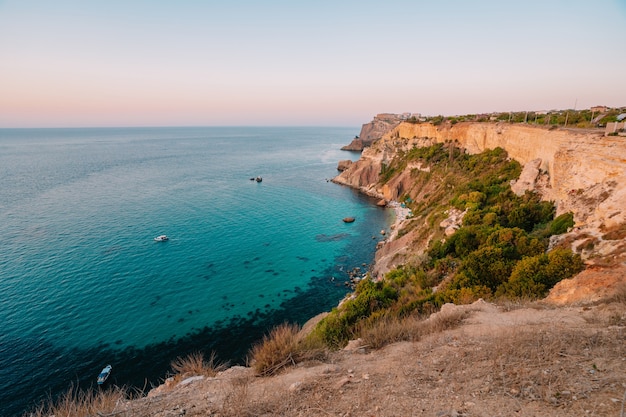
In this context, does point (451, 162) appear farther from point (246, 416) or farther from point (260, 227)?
point (246, 416)

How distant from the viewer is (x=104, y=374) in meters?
22.4

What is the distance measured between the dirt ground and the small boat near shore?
56.6ft

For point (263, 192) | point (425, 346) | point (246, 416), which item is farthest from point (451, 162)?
point (246, 416)

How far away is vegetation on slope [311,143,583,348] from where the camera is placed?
16719 millimetres

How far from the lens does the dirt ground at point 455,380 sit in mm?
6703

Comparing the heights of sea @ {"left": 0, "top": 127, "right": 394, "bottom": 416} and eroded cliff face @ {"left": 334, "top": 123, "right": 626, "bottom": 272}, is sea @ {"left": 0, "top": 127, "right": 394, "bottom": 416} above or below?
below

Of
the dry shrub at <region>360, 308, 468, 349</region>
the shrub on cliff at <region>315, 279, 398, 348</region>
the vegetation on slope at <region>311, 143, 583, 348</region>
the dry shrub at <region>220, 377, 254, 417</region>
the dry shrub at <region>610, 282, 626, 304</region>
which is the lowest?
the shrub on cliff at <region>315, 279, 398, 348</region>

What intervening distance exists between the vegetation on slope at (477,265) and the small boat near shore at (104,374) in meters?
16.2

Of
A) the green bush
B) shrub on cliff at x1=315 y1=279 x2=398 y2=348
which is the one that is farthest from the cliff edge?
shrub on cliff at x1=315 y1=279 x2=398 y2=348

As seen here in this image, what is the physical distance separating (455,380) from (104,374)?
83.6 feet

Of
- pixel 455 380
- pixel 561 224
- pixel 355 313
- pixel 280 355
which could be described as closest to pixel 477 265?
pixel 561 224

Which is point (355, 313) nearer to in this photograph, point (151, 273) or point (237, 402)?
point (237, 402)

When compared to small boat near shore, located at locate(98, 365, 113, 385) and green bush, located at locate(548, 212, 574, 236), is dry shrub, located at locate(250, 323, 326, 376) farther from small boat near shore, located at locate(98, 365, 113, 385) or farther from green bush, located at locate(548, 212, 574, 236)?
green bush, located at locate(548, 212, 574, 236)

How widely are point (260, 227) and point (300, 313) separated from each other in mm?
22651
